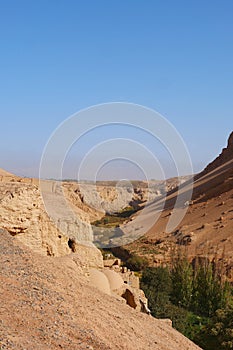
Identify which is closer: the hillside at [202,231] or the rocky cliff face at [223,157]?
the hillside at [202,231]

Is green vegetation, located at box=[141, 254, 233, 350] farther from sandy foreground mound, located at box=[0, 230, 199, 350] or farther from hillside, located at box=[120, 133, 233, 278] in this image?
sandy foreground mound, located at box=[0, 230, 199, 350]

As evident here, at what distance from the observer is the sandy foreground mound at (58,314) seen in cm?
517

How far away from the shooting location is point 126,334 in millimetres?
6383

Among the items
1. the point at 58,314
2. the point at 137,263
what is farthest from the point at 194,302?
the point at 58,314

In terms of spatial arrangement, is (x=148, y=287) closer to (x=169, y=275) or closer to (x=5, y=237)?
(x=169, y=275)

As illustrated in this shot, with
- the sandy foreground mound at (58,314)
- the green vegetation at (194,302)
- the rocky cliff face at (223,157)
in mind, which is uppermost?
the rocky cliff face at (223,157)

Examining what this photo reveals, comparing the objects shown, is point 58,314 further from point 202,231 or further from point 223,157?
point 223,157

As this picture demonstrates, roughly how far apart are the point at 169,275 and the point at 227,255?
6.66 meters

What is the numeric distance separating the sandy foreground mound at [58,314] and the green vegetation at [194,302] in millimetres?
6048

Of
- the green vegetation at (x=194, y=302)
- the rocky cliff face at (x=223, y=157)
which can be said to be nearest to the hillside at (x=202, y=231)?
the green vegetation at (x=194, y=302)

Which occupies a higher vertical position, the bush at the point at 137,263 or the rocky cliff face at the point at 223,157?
the rocky cliff face at the point at 223,157

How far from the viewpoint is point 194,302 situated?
1842 centimetres

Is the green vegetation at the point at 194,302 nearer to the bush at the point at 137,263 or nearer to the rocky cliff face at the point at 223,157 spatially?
the bush at the point at 137,263

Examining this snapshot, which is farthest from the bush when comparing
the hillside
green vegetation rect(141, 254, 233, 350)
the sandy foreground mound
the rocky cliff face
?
the rocky cliff face
